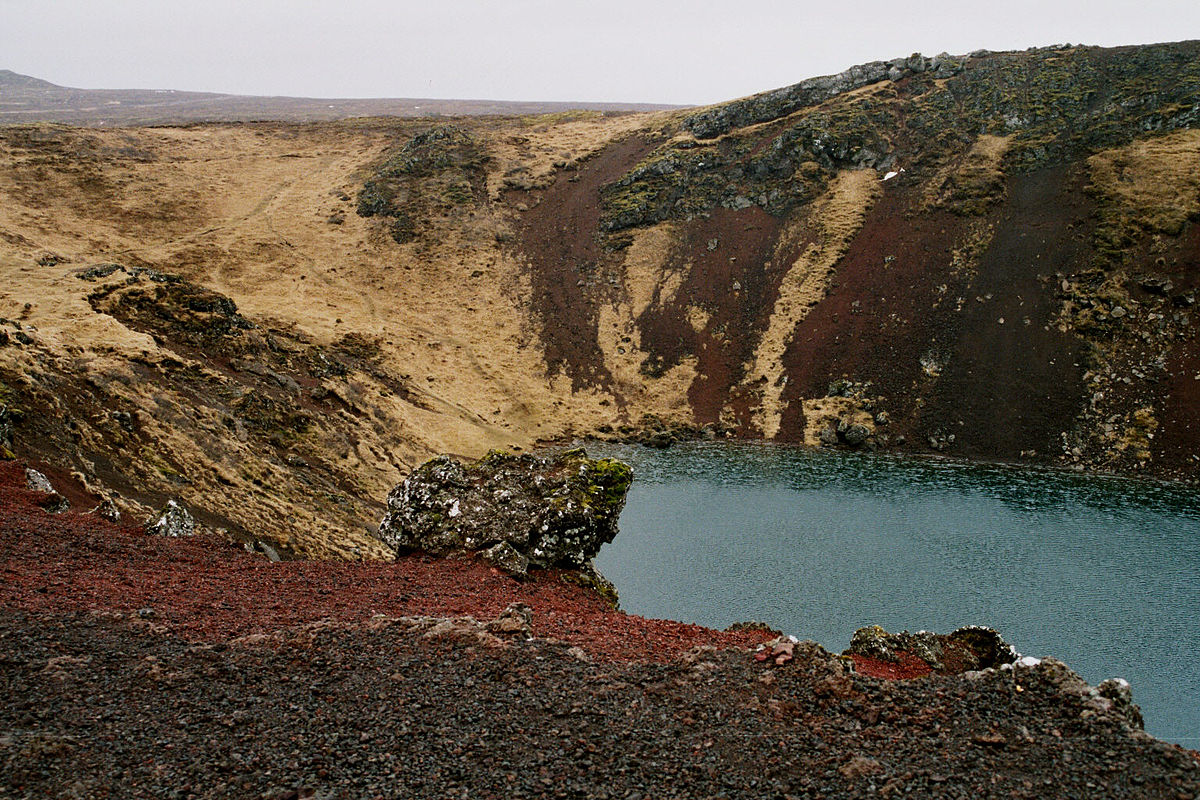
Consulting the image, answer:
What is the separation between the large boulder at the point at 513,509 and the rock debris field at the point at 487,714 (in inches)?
234

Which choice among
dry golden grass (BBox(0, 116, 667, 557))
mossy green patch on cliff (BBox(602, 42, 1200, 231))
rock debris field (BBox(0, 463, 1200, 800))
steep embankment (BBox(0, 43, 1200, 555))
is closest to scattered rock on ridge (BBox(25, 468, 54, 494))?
dry golden grass (BBox(0, 116, 667, 557))

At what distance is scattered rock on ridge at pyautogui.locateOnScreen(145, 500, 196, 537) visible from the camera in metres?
25.1

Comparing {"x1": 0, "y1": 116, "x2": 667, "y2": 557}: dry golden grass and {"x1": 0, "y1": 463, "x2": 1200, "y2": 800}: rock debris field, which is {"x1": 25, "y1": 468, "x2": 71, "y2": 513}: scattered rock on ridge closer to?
{"x1": 0, "y1": 463, "x2": 1200, "y2": 800}: rock debris field

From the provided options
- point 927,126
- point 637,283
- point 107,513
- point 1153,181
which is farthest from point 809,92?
point 107,513

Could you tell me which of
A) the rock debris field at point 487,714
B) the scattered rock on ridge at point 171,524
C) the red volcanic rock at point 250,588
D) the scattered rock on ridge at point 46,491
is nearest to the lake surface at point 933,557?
the red volcanic rock at point 250,588

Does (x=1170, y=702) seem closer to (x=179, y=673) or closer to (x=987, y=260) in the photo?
(x=179, y=673)

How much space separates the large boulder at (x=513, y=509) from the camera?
23.6 meters

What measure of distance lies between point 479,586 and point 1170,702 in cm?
3304

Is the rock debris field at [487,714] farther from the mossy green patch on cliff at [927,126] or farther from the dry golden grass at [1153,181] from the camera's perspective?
the mossy green patch on cliff at [927,126]

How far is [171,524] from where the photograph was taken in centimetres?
2611

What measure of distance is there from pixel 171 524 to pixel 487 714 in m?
18.5

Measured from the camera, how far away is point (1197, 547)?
47.2 m

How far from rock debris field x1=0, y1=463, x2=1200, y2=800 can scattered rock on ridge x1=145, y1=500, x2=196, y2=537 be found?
24.4ft

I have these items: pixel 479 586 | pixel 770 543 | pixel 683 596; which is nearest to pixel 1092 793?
pixel 479 586
